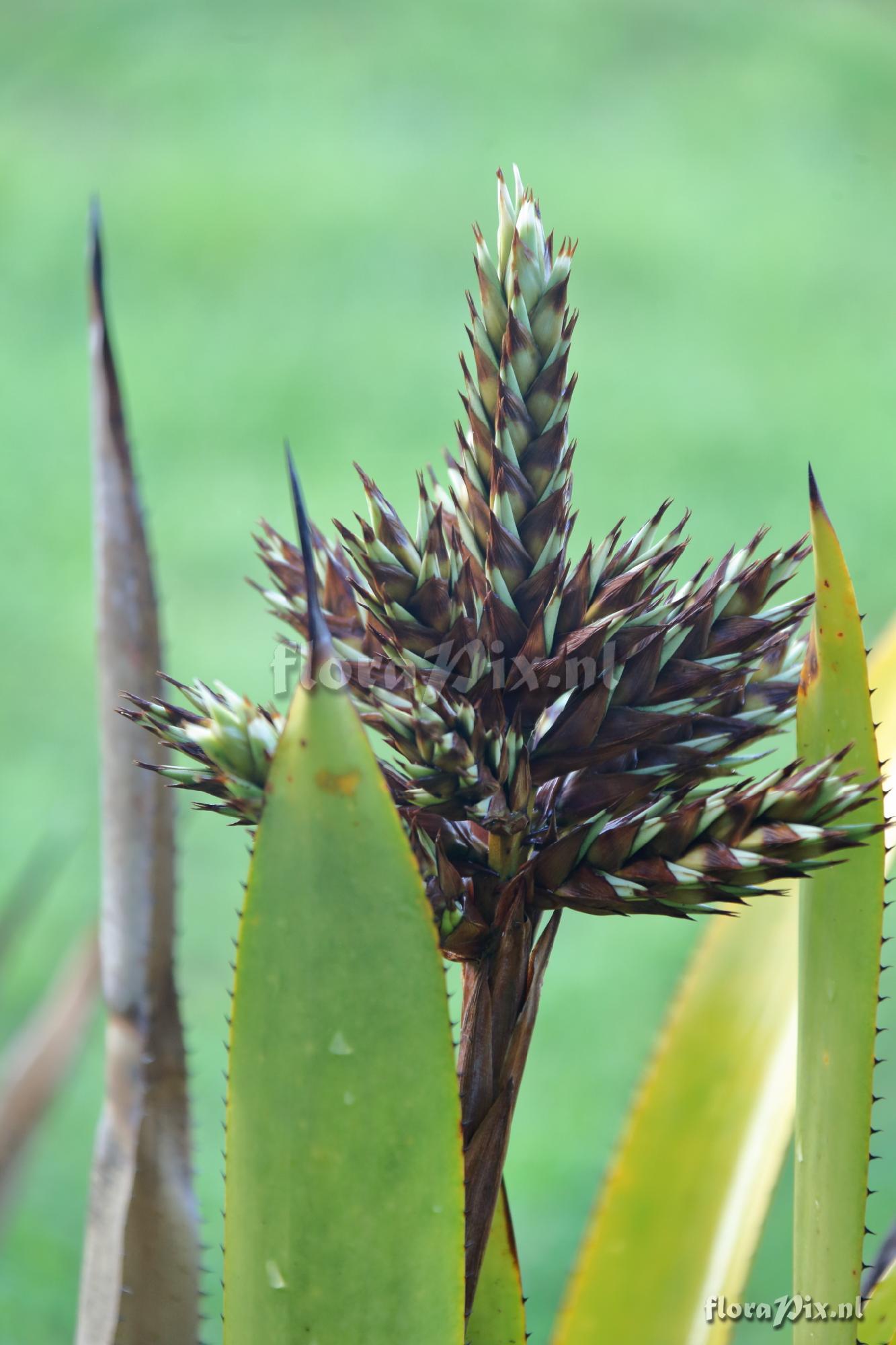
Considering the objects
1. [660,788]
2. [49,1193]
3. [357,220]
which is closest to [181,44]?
[357,220]

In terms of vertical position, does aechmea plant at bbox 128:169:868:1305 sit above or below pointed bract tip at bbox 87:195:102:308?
below

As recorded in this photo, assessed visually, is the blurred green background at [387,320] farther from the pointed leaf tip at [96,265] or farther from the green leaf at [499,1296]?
the pointed leaf tip at [96,265]

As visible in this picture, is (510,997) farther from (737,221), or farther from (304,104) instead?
(304,104)

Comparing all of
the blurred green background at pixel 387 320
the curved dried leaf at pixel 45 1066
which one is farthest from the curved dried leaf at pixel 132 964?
the blurred green background at pixel 387 320
